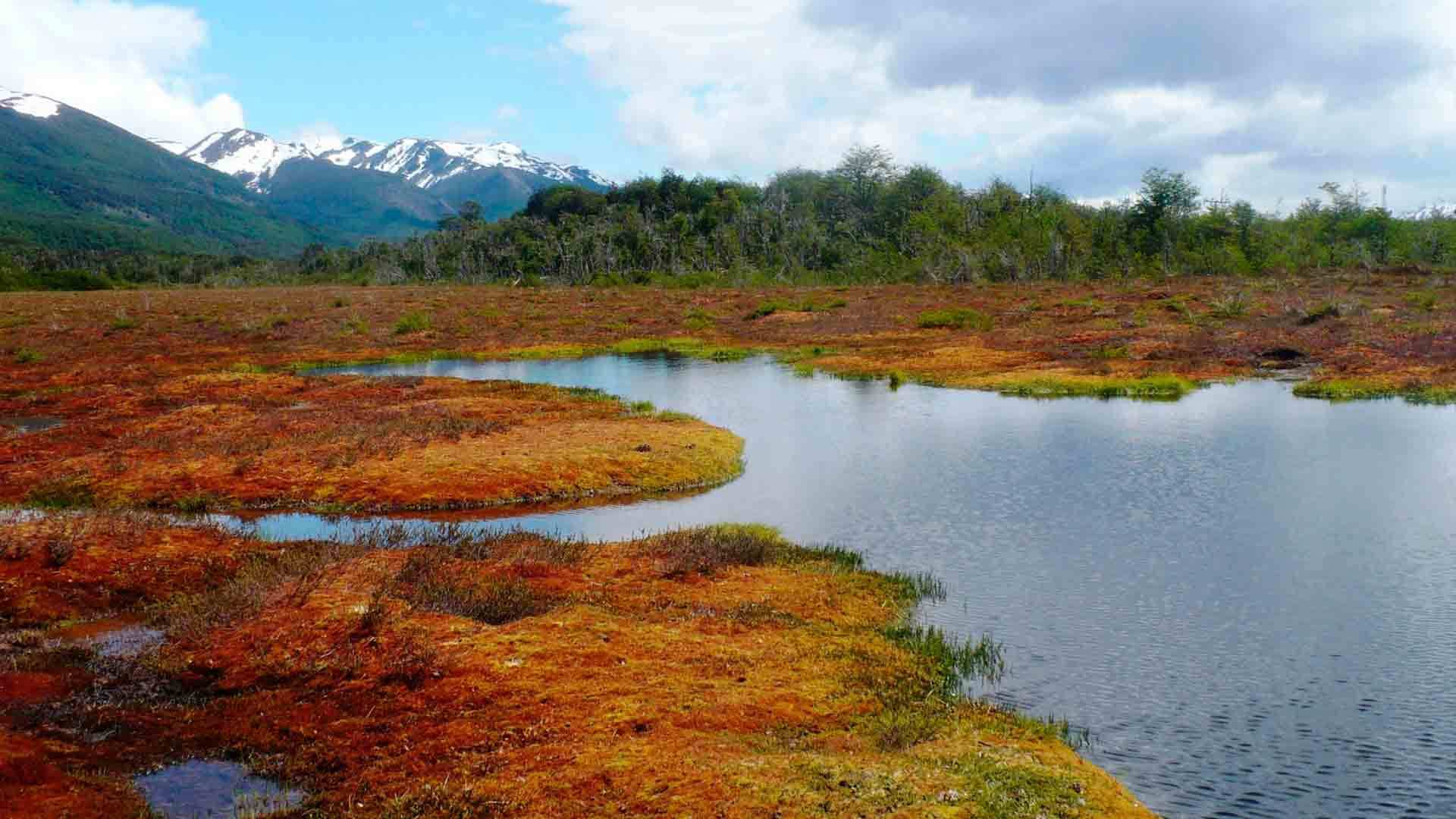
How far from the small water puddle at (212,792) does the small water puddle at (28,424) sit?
A: 24553 mm

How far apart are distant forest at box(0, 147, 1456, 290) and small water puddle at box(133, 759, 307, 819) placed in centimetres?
9379

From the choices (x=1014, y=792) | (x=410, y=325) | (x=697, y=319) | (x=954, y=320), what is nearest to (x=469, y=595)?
(x=1014, y=792)

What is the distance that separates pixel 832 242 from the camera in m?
134

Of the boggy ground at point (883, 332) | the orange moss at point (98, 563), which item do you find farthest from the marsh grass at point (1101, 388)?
the orange moss at point (98, 563)

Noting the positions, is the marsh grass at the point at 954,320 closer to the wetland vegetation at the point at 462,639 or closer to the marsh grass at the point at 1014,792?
the wetland vegetation at the point at 462,639

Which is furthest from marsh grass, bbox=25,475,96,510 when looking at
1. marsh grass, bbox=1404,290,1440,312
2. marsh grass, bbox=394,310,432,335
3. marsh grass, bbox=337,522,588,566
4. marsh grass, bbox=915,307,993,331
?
marsh grass, bbox=1404,290,1440,312

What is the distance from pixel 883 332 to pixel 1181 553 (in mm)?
43979

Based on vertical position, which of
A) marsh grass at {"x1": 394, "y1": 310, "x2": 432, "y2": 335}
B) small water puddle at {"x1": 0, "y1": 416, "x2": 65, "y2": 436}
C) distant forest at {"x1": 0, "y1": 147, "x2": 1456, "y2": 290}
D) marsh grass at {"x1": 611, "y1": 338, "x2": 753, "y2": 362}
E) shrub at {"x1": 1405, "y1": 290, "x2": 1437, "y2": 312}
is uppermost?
distant forest at {"x1": 0, "y1": 147, "x2": 1456, "y2": 290}

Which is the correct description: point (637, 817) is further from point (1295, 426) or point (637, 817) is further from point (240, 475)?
point (1295, 426)

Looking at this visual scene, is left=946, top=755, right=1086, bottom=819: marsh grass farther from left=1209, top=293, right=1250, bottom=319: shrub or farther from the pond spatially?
left=1209, top=293, right=1250, bottom=319: shrub

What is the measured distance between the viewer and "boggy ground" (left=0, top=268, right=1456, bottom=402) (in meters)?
42.6

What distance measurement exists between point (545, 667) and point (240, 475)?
1491 centimetres

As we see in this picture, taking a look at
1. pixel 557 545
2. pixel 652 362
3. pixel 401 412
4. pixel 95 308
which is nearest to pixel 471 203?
pixel 95 308

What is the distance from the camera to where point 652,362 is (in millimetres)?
53125
